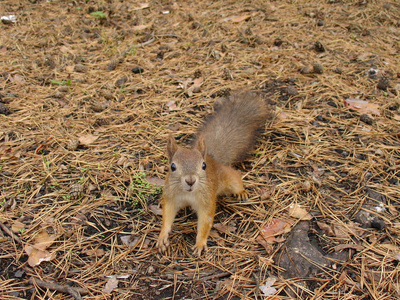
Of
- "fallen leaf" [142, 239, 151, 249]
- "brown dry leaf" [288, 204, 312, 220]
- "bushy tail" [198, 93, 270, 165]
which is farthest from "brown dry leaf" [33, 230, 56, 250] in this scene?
"brown dry leaf" [288, 204, 312, 220]

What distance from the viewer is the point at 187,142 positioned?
275 centimetres

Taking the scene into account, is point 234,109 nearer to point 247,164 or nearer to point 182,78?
point 247,164

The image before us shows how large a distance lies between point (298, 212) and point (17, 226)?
1.68m

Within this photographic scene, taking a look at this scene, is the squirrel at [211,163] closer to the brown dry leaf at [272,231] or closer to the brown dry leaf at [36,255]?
the brown dry leaf at [272,231]

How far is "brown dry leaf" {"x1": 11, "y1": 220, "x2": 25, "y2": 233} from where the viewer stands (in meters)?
2.06

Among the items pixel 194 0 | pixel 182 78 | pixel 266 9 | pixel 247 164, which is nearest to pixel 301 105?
pixel 247 164

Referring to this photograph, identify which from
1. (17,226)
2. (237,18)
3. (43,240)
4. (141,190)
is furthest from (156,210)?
(237,18)

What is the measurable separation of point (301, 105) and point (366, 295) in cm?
173

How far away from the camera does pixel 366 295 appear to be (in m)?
Answer: 1.70

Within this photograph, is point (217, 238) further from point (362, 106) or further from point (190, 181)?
point (362, 106)

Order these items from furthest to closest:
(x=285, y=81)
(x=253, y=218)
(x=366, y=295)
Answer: (x=285, y=81) → (x=253, y=218) → (x=366, y=295)

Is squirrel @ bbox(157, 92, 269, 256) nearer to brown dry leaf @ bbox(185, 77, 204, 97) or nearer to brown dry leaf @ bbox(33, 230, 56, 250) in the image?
brown dry leaf @ bbox(185, 77, 204, 97)

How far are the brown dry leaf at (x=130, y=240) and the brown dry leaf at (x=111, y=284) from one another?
0.76ft

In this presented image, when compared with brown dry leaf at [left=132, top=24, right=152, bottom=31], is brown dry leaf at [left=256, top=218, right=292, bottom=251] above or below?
below
